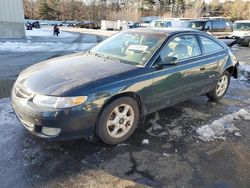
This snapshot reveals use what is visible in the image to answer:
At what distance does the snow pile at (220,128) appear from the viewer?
13.3 ft

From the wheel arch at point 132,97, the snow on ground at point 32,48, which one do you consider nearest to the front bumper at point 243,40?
the snow on ground at point 32,48

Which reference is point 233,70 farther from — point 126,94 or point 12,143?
point 12,143

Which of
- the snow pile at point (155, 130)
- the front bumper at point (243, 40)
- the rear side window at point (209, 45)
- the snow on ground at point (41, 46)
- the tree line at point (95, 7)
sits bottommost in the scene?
the snow pile at point (155, 130)

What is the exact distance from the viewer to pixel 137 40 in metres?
4.41

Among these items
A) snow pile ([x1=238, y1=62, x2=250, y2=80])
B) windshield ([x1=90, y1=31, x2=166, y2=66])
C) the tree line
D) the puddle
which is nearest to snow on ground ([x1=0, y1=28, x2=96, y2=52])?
the puddle

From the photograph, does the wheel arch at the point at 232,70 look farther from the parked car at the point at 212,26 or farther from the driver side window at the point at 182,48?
the parked car at the point at 212,26

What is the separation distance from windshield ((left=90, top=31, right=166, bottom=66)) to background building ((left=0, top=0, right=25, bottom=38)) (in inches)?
639

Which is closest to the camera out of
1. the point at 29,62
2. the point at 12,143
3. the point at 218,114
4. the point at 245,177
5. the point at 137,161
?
the point at 245,177

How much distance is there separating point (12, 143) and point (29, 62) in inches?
262

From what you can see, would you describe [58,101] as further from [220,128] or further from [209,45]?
[209,45]

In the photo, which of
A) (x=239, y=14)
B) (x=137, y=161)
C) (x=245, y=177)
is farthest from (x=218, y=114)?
(x=239, y=14)

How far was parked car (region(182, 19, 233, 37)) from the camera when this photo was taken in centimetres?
1667

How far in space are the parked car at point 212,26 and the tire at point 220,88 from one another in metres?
11.5

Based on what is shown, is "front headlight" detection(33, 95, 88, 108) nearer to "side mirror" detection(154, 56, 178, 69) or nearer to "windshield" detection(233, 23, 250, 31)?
"side mirror" detection(154, 56, 178, 69)
